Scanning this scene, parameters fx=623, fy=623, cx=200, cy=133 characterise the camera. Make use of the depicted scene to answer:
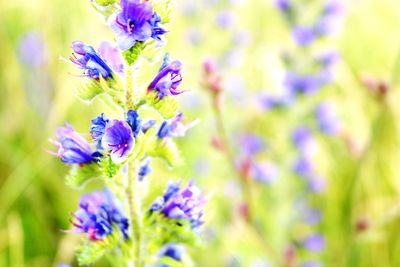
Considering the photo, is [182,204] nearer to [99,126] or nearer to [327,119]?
[99,126]

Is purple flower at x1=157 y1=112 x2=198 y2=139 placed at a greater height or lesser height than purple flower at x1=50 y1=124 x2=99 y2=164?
greater

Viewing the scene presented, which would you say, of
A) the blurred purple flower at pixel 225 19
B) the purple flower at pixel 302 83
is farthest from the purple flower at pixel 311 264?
the blurred purple flower at pixel 225 19

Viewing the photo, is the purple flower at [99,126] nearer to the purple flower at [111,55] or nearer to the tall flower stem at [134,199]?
the tall flower stem at [134,199]

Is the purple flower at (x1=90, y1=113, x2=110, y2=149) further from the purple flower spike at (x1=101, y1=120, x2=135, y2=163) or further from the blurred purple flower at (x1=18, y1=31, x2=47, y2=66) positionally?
the blurred purple flower at (x1=18, y1=31, x2=47, y2=66)

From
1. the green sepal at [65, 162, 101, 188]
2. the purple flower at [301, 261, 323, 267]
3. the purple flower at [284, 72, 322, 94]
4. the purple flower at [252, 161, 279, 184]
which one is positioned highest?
the purple flower at [284, 72, 322, 94]

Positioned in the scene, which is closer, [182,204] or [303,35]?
[182,204]

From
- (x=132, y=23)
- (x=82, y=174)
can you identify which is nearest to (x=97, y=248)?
(x=82, y=174)

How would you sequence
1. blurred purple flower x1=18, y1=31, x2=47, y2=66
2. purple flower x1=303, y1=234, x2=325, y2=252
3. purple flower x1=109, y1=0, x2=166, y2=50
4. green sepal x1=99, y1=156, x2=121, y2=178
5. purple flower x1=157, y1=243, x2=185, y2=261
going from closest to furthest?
purple flower x1=109, y1=0, x2=166, y2=50 < green sepal x1=99, y1=156, x2=121, y2=178 < purple flower x1=157, y1=243, x2=185, y2=261 < purple flower x1=303, y1=234, x2=325, y2=252 < blurred purple flower x1=18, y1=31, x2=47, y2=66

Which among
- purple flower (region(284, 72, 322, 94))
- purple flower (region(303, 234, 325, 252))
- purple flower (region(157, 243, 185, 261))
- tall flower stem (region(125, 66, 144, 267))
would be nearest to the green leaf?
tall flower stem (region(125, 66, 144, 267))

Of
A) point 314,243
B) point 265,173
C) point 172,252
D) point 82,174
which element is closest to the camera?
point 82,174
